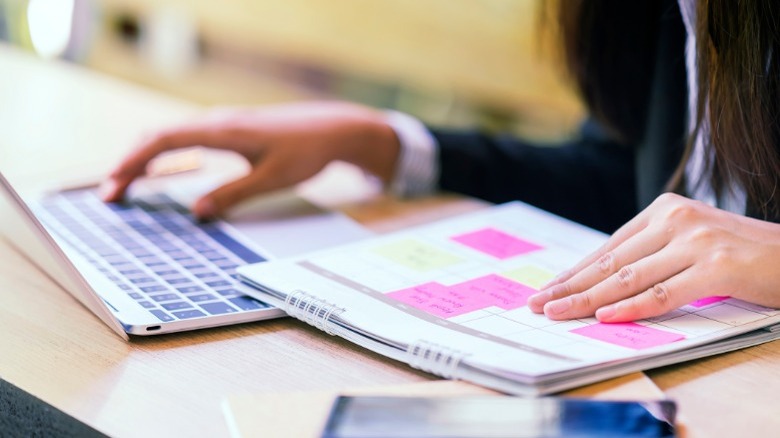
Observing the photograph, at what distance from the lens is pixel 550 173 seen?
3.72ft

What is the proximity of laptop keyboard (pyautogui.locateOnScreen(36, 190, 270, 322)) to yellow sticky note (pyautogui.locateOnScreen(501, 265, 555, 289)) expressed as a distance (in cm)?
19

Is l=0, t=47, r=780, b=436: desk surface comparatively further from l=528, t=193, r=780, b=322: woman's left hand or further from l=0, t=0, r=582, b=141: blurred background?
l=0, t=0, r=582, b=141: blurred background

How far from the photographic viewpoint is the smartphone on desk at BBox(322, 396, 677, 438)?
1.60ft

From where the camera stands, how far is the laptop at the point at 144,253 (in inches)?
26.3

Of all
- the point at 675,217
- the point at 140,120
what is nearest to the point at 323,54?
the point at 140,120

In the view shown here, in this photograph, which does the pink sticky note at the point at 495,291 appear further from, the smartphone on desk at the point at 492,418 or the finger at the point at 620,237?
the smartphone on desk at the point at 492,418

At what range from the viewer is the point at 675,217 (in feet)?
2.27

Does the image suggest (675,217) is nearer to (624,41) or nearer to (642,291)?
(642,291)

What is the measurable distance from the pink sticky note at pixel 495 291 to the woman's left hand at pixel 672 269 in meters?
0.02

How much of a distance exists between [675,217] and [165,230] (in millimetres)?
449

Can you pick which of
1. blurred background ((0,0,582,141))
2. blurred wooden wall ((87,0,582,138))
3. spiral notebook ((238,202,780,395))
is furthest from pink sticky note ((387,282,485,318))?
blurred wooden wall ((87,0,582,138))

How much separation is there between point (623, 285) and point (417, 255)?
0.18 meters

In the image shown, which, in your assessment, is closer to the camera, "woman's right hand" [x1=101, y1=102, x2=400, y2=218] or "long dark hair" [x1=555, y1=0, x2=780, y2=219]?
"long dark hair" [x1=555, y1=0, x2=780, y2=219]

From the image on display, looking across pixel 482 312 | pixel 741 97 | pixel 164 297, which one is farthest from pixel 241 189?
pixel 741 97
